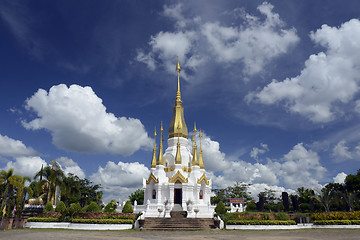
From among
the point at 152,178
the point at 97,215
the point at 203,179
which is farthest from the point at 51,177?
the point at 203,179

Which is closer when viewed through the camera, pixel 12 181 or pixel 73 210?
pixel 73 210

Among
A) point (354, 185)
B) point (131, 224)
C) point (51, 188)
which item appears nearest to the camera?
point (131, 224)

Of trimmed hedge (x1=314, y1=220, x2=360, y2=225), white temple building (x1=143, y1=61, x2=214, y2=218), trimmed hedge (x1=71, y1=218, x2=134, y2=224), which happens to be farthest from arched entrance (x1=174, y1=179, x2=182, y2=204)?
trimmed hedge (x1=314, y1=220, x2=360, y2=225)

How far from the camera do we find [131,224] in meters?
24.8

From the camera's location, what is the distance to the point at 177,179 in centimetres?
3491

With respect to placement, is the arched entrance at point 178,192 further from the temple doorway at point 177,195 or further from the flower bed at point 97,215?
the flower bed at point 97,215

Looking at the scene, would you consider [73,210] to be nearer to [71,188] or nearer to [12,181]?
[12,181]

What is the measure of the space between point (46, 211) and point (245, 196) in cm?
4256

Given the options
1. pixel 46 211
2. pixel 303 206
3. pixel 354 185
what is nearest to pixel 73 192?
pixel 46 211

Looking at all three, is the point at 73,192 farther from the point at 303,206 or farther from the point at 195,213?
the point at 303,206

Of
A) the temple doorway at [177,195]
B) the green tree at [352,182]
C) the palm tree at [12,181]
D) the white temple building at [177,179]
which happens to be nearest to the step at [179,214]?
the white temple building at [177,179]

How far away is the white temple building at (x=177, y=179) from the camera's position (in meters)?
33.2

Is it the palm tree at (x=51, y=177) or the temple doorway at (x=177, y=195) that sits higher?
the palm tree at (x=51, y=177)

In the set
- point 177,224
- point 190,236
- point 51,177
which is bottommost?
point 190,236
